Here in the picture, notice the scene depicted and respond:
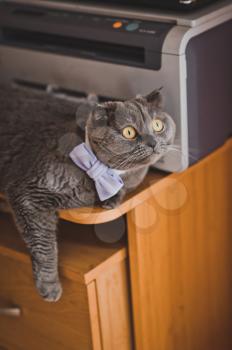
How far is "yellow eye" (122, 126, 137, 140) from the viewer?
0.99 meters

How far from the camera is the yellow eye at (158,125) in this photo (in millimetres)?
1018

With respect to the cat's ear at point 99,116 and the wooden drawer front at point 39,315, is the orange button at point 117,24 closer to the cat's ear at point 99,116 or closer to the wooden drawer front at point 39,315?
the cat's ear at point 99,116

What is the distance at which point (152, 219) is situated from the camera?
1153 mm

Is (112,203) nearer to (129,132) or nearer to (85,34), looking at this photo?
(129,132)

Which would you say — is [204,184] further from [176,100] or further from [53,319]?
[53,319]

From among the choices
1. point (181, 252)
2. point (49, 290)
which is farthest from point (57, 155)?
point (181, 252)

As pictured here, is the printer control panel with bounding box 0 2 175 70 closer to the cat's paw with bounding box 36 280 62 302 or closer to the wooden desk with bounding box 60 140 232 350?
the wooden desk with bounding box 60 140 232 350

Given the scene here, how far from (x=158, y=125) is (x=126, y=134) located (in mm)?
65

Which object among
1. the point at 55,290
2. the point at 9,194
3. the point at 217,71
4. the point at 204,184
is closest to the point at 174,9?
the point at 217,71

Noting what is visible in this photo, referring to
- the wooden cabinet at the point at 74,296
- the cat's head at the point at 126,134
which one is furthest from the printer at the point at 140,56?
the wooden cabinet at the point at 74,296

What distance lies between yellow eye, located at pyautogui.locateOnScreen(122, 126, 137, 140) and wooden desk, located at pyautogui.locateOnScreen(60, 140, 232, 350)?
12 cm

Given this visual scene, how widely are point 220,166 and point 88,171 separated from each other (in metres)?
0.37

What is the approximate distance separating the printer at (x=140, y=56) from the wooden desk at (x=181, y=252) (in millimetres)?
79

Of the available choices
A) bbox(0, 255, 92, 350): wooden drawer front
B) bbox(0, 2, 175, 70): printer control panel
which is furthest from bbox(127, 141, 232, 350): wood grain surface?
bbox(0, 2, 175, 70): printer control panel
